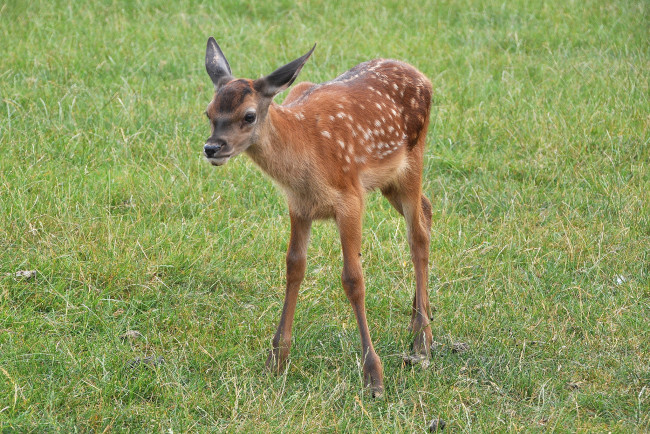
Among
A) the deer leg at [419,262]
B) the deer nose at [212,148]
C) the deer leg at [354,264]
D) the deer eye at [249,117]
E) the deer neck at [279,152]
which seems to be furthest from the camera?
the deer leg at [419,262]

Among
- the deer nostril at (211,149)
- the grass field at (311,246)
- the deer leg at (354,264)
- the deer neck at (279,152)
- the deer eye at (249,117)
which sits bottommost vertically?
the grass field at (311,246)

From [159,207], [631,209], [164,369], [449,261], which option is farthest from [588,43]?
[164,369]

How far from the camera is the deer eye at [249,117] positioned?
4.68 meters

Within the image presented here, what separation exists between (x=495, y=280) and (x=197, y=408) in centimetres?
240

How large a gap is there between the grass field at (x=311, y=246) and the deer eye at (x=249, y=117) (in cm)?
131

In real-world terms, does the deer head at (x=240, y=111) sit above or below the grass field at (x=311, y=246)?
above

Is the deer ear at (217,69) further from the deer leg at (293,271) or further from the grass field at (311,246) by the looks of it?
the grass field at (311,246)

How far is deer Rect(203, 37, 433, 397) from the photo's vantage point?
475cm

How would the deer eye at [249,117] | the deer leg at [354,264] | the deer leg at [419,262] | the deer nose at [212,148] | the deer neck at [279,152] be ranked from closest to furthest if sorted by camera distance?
the deer nose at [212,148] < the deer eye at [249,117] < the deer neck at [279,152] < the deer leg at [354,264] < the deer leg at [419,262]

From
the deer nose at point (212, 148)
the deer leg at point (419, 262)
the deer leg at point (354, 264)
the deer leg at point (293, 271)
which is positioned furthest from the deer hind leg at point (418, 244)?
the deer nose at point (212, 148)

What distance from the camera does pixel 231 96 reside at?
185 inches

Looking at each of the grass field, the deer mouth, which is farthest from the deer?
the grass field

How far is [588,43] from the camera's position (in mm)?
10125

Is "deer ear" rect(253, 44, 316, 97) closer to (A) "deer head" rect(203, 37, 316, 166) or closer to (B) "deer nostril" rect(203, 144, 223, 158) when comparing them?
(A) "deer head" rect(203, 37, 316, 166)
